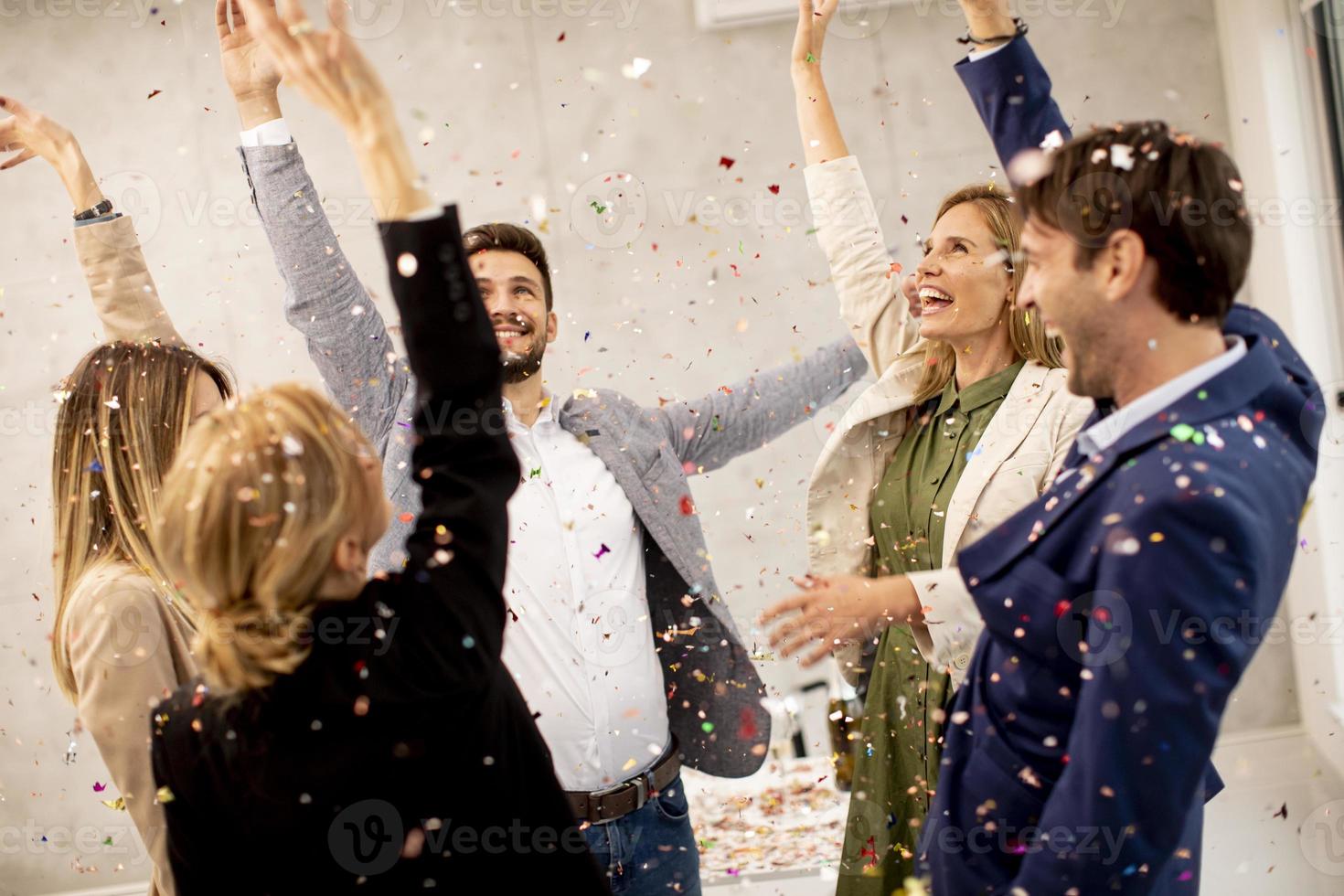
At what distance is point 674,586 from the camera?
6.61 ft

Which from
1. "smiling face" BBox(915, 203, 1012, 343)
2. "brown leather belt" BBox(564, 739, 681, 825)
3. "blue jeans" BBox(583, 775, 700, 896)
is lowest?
"blue jeans" BBox(583, 775, 700, 896)

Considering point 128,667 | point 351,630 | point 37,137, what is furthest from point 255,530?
point 37,137

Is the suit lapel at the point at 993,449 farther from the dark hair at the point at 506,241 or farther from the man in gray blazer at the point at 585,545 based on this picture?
the dark hair at the point at 506,241

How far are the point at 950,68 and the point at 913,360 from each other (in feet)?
5.50

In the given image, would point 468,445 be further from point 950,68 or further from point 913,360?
point 950,68

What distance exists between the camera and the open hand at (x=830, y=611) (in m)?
1.45

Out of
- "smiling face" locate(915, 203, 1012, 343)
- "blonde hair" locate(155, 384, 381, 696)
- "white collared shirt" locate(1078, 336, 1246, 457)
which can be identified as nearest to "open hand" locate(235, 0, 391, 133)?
"blonde hair" locate(155, 384, 381, 696)

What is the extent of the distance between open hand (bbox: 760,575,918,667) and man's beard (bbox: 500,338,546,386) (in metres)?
0.78

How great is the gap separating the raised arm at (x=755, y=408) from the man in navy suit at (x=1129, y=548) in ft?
3.09

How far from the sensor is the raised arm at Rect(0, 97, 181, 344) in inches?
78.4

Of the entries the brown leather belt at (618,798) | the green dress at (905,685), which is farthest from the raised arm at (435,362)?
the green dress at (905,685)

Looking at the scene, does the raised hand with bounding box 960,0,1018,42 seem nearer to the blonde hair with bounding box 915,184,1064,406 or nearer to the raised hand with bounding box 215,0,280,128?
the blonde hair with bounding box 915,184,1064,406

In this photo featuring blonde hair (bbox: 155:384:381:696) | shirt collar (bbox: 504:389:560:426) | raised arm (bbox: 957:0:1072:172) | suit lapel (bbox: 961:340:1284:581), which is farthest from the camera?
shirt collar (bbox: 504:389:560:426)

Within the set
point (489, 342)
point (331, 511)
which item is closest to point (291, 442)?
point (331, 511)
